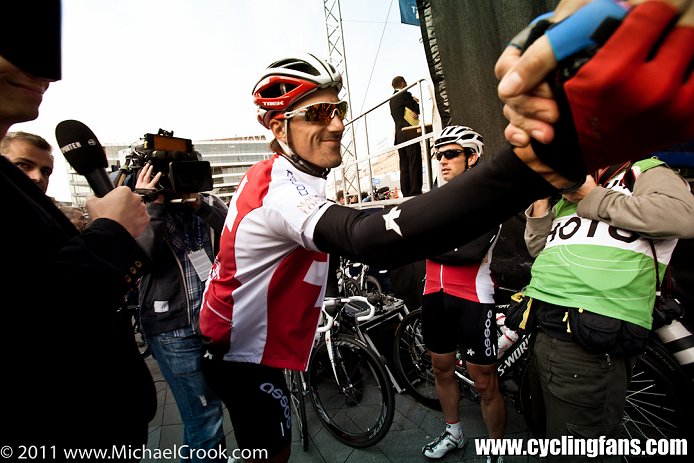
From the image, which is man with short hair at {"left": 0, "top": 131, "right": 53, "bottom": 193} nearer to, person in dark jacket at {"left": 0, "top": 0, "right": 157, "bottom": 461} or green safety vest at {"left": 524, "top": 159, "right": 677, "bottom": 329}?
person in dark jacket at {"left": 0, "top": 0, "right": 157, "bottom": 461}

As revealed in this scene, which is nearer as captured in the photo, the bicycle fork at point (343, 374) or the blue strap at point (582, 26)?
the blue strap at point (582, 26)

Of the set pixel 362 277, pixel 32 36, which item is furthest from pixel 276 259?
pixel 362 277

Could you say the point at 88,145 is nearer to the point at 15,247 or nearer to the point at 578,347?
the point at 15,247

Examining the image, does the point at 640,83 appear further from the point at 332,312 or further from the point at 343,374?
the point at 343,374

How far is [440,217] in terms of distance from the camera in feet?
2.55

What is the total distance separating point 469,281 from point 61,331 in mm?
2588

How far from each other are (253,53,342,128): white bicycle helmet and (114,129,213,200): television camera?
0.63 metres

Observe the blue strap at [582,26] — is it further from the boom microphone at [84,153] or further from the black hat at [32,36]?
the boom microphone at [84,153]

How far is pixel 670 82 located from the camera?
494 millimetres

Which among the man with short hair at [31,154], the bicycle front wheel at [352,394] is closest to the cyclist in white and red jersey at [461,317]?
the bicycle front wheel at [352,394]

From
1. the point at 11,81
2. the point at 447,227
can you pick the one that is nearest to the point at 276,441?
the point at 447,227

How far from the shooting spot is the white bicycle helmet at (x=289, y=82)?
1668 millimetres

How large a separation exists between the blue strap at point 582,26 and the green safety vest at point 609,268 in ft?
5.08

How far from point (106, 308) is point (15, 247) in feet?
0.92
